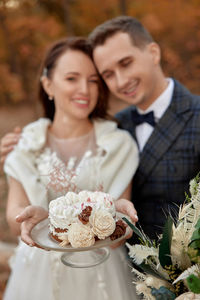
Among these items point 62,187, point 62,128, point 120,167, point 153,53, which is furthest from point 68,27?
point 62,187

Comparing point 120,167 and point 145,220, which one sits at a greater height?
point 120,167

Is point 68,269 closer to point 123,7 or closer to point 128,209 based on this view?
point 128,209

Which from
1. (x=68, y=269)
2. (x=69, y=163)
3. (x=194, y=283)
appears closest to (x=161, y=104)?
(x=69, y=163)

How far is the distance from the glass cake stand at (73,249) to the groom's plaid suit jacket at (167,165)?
2.42ft

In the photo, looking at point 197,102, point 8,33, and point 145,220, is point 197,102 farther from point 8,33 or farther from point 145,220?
point 8,33

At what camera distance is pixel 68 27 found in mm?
5215

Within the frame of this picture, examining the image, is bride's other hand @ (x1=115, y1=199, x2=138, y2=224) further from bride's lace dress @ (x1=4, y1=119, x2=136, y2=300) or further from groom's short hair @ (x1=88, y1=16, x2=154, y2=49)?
groom's short hair @ (x1=88, y1=16, x2=154, y2=49)

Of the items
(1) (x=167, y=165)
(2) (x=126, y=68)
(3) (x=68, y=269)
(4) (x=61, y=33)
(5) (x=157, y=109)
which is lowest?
(3) (x=68, y=269)

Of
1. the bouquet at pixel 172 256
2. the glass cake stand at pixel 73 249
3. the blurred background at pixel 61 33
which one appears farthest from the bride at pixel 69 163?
the blurred background at pixel 61 33

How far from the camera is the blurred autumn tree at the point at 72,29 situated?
480cm

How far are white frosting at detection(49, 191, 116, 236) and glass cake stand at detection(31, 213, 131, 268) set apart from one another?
5cm

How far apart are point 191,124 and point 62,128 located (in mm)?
835

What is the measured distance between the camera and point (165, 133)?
7.40 feet

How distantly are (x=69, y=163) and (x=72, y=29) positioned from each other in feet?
12.2
